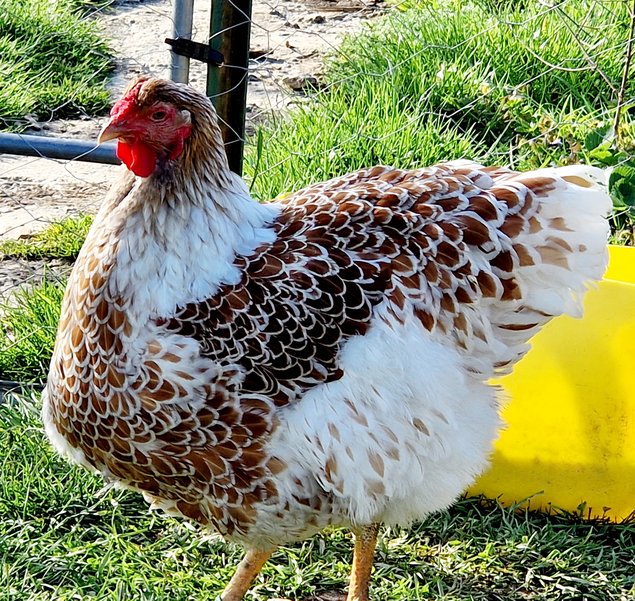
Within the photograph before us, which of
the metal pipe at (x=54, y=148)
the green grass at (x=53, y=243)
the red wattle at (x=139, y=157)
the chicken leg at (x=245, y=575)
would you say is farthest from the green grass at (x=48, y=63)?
the chicken leg at (x=245, y=575)

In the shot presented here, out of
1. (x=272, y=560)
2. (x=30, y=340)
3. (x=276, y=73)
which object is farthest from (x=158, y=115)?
(x=276, y=73)

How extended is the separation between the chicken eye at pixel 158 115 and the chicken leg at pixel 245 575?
111 centimetres

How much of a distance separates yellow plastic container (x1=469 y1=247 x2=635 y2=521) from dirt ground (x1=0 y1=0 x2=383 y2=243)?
194 cm

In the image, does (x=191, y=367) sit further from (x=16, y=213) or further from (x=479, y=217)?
(x=16, y=213)

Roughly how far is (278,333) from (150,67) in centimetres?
317

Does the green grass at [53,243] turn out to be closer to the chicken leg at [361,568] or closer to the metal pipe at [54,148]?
the metal pipe at [54,148]

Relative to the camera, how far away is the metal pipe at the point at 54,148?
2803 mm

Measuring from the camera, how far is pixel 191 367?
2076 mm

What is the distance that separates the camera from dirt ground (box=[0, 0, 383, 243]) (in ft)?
13.3

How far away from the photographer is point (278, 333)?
212 cm

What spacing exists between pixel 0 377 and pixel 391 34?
8.20 ft

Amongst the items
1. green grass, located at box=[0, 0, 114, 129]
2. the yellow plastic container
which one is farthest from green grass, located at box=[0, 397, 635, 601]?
green grass, located at box=[0, 0, 114, 129]

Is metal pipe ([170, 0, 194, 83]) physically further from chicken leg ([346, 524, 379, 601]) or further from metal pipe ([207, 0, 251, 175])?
chicken leg ([346, 524, 379, 601])

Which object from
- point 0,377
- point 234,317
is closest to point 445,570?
point 234,317
